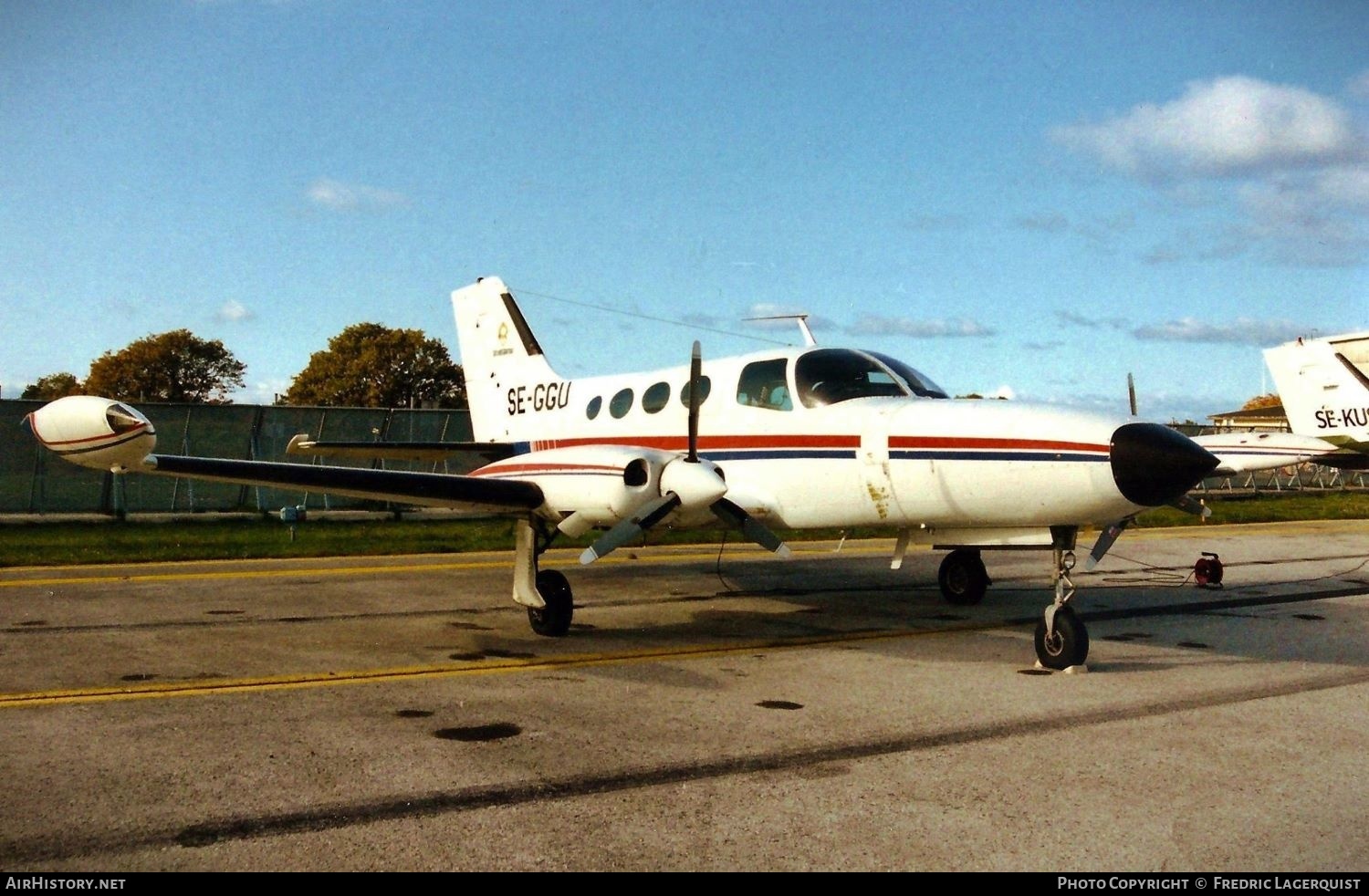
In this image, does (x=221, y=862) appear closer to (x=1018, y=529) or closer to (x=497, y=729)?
(x=497, y=729)

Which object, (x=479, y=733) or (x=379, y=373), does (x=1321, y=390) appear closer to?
(x=479, y=733)

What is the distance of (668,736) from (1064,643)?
410 cm

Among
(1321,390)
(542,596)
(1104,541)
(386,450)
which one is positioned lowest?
(542,596)

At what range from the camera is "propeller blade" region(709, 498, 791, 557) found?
409 inches

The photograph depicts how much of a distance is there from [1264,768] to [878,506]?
176 inches

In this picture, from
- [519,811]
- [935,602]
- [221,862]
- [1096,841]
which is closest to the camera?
[221,862]

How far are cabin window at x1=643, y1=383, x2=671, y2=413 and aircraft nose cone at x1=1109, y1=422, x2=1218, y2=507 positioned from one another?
17.9 feet

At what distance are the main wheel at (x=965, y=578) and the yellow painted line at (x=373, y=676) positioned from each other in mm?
3043

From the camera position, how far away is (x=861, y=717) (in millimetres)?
7535

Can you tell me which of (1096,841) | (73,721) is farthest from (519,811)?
(73,721)

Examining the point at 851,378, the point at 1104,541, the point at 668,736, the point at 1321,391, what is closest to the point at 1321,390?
the point at 1321,391

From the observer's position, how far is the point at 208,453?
87.5ft

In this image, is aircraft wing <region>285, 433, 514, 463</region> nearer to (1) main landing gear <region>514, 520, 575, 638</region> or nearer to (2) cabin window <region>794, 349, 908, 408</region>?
(1) main landing gear <region>514, 520, 575, 638</region>

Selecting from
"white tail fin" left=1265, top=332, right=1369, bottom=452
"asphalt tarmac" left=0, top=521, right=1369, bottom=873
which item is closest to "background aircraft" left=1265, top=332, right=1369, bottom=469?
"white tail fin" left=1265, top=332, right=1369, bottom=452
